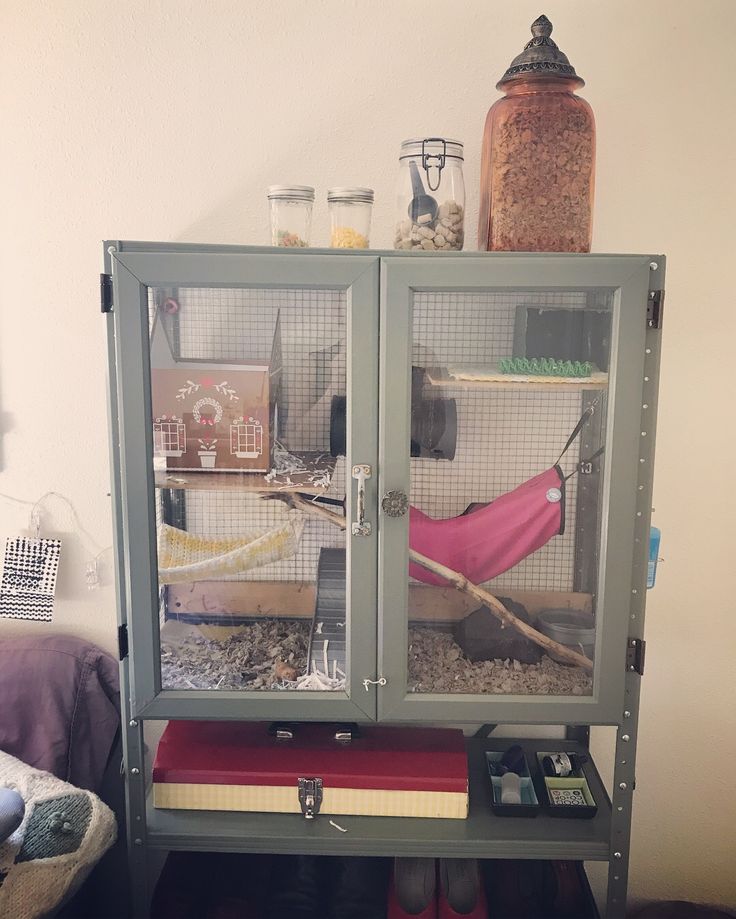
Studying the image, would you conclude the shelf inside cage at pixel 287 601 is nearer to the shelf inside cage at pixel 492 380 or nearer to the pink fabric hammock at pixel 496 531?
the pink fabric hammock at pixel 496 531

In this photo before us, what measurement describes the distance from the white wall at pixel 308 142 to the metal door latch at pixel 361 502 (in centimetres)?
62

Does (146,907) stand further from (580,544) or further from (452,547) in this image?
(580,544)

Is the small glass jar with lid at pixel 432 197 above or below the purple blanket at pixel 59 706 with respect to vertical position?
above

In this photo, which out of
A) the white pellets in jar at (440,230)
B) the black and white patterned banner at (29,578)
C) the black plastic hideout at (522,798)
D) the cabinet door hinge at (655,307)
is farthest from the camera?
the black and white patterned banner at (29,578)

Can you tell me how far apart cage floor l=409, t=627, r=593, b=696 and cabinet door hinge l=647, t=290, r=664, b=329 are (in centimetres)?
64

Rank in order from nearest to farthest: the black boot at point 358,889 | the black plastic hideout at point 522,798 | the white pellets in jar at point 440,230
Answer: the white pellets in jar at point 440,230 → the black plastic hideout at point 522,798 → the black boot at point 358,889

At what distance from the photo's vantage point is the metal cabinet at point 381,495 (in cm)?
137

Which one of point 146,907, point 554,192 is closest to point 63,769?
point 146,907

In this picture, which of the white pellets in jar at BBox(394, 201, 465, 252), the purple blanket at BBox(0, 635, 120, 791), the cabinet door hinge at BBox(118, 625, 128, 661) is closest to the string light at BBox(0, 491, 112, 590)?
the purple blanket at BBox(0, 635, 120, 791)

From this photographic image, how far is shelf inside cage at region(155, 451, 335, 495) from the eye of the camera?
1447mm

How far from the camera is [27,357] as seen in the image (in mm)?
1821

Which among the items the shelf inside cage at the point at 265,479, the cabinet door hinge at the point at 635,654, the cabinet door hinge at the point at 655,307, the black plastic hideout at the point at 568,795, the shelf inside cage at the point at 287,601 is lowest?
the black plastic hideout at the point at 568,795

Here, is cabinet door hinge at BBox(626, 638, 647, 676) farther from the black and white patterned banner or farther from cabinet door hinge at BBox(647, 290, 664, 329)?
the black and white patterned banner

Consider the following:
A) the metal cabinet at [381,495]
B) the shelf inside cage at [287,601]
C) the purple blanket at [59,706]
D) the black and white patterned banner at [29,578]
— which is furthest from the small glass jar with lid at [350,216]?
the purple blanket at [59,706]
